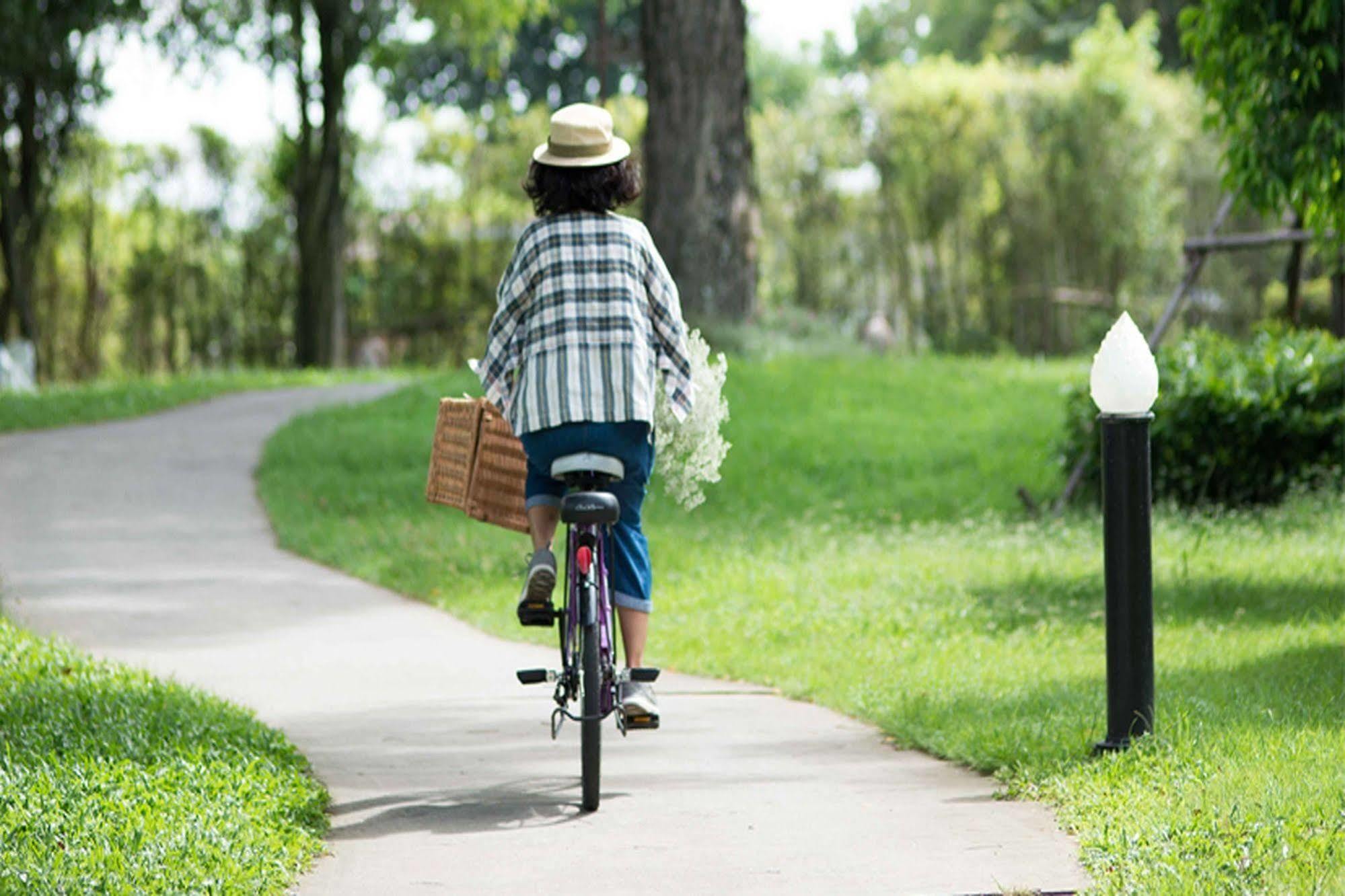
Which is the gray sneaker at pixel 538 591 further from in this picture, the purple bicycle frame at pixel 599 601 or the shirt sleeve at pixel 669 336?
the shirt sleeve at pixel 669 336

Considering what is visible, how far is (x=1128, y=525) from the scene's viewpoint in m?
5.59

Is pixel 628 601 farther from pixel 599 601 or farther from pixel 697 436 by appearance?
pixel 697 436

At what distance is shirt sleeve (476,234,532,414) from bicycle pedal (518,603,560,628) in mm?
619

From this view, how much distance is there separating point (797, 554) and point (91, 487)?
19.6ft

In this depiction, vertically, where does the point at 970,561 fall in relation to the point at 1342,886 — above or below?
below

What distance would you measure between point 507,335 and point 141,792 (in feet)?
5.75

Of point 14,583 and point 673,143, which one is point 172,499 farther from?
point 673,143

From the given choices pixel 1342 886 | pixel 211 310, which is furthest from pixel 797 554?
pixel 211 310

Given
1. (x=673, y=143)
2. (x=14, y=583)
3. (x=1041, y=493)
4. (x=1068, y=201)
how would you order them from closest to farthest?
(x=14, y=583)
(x=1041, y=493)
(x=673, y=143)
(x=1068, y=201)

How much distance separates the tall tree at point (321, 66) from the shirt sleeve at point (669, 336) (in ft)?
76.4

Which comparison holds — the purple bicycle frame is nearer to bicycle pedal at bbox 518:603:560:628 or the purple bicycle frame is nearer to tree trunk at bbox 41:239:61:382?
bicycle pedal at bbox 518:603:560:628

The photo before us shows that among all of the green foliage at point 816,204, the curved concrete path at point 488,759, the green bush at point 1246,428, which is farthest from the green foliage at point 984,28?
the curved concrete path at point 488,759

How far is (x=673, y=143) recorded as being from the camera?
1688 cm

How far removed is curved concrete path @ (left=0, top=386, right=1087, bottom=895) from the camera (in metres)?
4.73
